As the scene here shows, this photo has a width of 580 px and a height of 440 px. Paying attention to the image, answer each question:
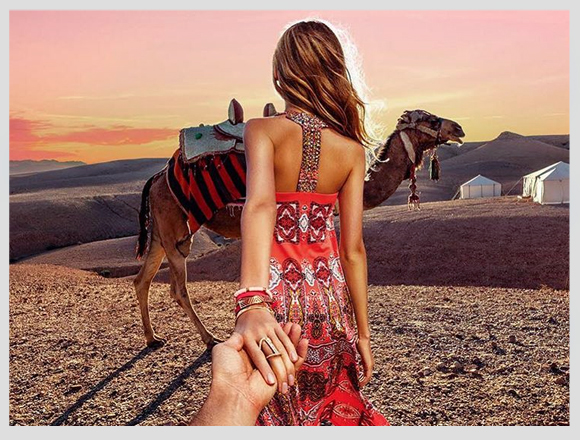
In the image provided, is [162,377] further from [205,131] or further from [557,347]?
[557,347]

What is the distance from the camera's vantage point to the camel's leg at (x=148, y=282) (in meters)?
6.86

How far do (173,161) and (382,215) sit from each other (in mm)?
14444

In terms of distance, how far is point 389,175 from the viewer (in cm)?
697

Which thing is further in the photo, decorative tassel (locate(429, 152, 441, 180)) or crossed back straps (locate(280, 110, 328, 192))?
decorative tassel (locate(429, 152, 441, 180))

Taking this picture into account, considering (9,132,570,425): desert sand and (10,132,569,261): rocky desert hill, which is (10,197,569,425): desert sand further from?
(10,132,569,261): rocky desert hill

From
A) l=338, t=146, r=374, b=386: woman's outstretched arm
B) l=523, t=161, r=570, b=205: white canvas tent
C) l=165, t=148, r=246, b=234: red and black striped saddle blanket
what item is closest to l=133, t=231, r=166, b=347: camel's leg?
l=165, t=148, r=246, b=234: red and black striped saddle blanket

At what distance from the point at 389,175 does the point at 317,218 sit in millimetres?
4509

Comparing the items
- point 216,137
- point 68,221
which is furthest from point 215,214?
point 68,221

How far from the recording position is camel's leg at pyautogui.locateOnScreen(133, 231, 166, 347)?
22.5 ft

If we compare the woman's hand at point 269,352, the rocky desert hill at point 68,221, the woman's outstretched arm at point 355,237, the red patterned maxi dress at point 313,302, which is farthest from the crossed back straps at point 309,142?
the rocky desert hill at point 68,221

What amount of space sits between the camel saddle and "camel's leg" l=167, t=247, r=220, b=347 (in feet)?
3.25

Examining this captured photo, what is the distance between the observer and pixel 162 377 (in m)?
6.16

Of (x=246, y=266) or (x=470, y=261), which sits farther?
(x=470, y=261)

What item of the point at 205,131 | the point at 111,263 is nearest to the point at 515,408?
the point at 205,131
